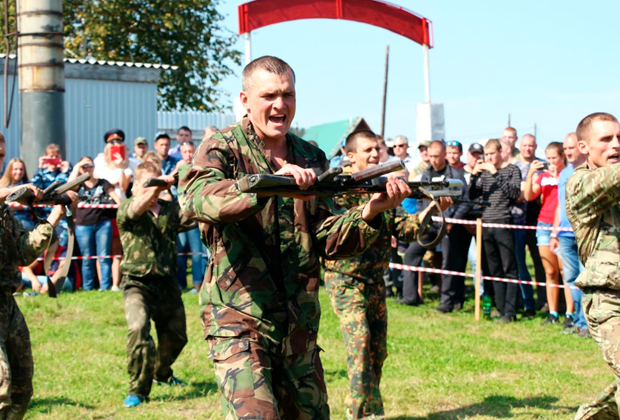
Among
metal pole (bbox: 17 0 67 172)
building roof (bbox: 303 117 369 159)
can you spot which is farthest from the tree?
metal pole (bbox: 17 0 67 172)

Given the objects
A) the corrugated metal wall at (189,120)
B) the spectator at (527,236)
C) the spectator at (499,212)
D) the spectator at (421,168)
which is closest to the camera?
the spectator at (499,212)

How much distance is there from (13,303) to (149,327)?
2.16 metres

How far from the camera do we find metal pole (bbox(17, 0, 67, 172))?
43.1 feet

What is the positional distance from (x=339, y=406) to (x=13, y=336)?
3.09 m

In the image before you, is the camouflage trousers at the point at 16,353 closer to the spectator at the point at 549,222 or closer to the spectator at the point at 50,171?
the spectator at the point at 549,222

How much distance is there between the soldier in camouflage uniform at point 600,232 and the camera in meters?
5.18

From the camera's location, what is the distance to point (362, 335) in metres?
6.82

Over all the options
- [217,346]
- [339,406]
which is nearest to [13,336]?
[217,346]

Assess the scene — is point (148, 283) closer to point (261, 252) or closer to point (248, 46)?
point (261, 252)

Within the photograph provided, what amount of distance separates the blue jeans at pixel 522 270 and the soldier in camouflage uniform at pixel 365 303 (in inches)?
199

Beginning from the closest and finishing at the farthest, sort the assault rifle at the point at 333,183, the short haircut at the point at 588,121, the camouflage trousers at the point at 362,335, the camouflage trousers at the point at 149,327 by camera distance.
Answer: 1. the assault rifle at the point at 333,183
2. the short haircut at the point at 588,121
3. the camouflage trousers at the point at 362,335
4. the camouflage trousers at the point at 149,327

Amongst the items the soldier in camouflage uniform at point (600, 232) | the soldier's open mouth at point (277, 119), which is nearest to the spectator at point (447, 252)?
the soldier in camouflage uniform at point (600, 232)

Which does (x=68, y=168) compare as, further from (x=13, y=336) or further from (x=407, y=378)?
(x=13, y=336)

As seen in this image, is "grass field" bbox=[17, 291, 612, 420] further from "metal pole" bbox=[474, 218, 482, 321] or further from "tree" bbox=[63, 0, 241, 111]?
"tree" bbox=[63, 0, 241, 111]
